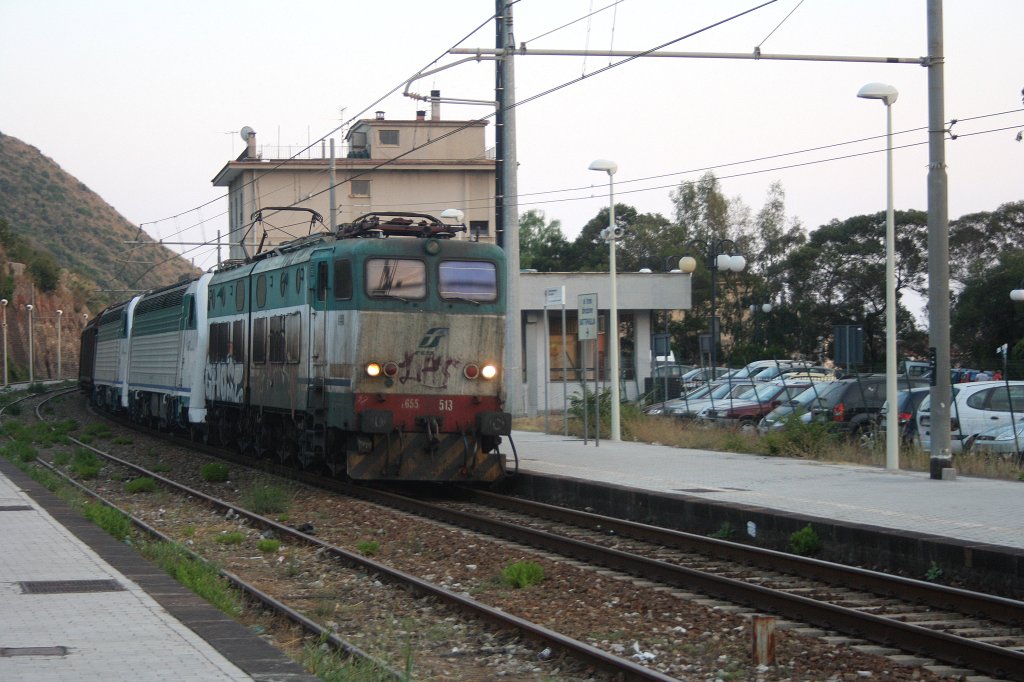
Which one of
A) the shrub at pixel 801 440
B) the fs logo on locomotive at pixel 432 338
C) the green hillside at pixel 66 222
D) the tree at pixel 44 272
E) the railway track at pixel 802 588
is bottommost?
the railway track at pixel 802 588

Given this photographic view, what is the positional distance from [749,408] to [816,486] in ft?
43.1

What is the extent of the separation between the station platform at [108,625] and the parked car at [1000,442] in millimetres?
14103

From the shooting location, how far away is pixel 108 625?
7770mm

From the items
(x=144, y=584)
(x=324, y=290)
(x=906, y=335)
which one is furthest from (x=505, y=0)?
(x=906, y=335)

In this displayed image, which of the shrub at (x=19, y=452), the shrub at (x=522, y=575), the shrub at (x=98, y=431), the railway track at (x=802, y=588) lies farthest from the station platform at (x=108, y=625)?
the shrub at (x=98, y=431)

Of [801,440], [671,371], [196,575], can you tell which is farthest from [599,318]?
[196,575]

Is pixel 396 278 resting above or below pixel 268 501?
above

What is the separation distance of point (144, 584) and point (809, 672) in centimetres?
496

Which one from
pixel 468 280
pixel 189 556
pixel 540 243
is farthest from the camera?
pixel 540 243

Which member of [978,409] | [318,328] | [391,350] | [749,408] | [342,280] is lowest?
[749,408]

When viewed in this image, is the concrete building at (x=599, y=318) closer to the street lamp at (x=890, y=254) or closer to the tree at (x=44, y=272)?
the street lamp at (x=890, y=254)

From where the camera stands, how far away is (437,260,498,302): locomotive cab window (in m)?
17.7

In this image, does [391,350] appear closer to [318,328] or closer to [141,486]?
[318,328]

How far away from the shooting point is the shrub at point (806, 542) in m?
12.4
